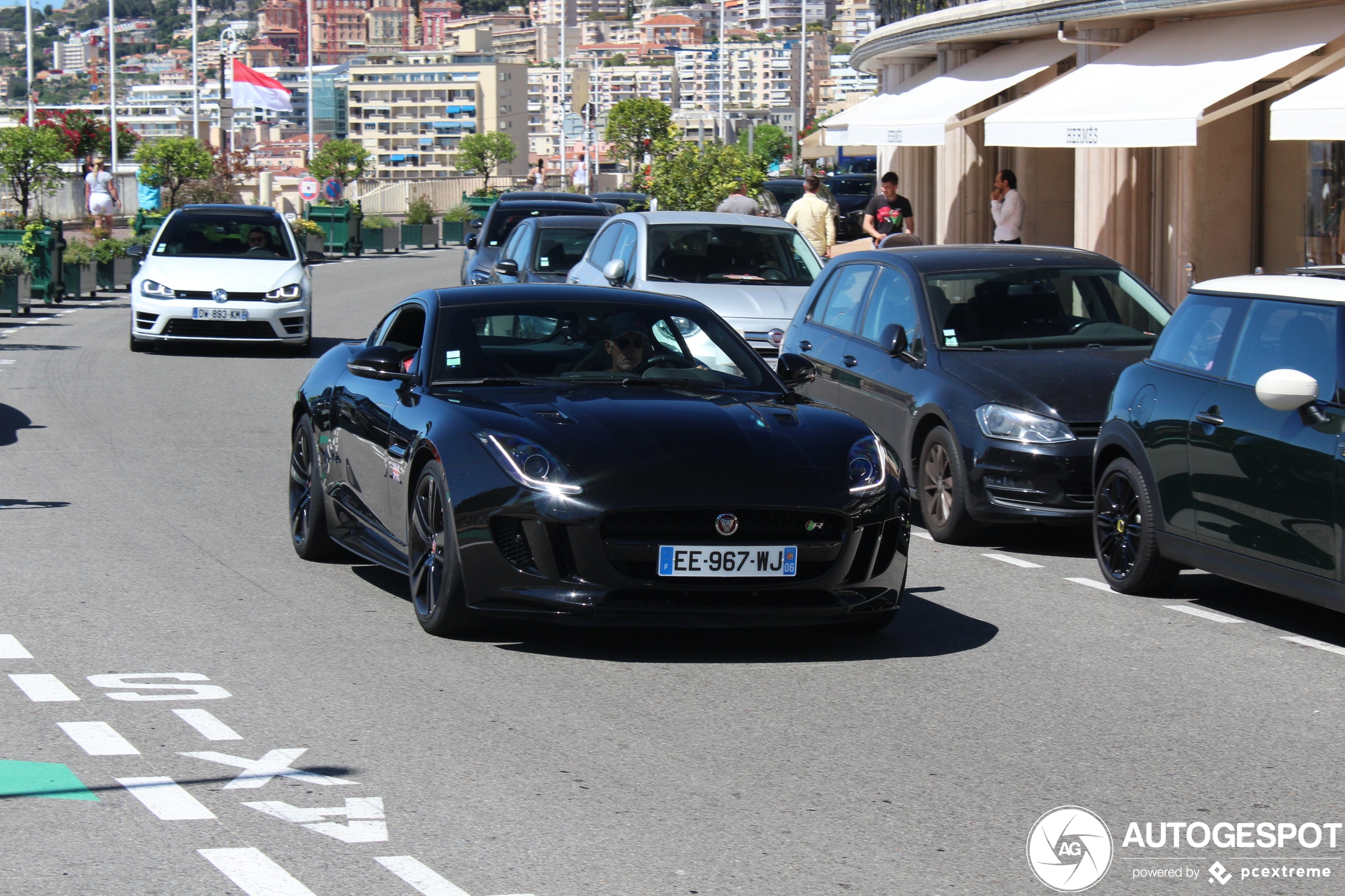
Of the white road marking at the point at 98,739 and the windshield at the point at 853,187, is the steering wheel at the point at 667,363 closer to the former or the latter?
the white road marking at the point at 98,739

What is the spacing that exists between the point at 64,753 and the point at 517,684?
1.62 metres

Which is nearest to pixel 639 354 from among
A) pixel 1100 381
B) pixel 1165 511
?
pixel 1165 511

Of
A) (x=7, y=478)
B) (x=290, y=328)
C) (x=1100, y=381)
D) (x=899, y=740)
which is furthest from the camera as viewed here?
(x=290, y=328)

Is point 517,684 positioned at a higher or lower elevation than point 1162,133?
lower

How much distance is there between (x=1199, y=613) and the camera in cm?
850

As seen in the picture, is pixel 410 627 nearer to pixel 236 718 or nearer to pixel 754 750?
pixel 236 718

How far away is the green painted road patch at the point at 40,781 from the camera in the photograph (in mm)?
5262

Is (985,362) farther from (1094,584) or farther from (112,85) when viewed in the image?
(112,85)

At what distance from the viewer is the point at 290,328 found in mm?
21344

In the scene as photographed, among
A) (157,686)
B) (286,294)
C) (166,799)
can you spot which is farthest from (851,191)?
(166,799)

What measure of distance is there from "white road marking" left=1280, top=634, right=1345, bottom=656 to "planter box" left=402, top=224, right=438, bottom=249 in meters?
47.6

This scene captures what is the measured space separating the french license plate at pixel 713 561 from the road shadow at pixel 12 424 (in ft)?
27.9

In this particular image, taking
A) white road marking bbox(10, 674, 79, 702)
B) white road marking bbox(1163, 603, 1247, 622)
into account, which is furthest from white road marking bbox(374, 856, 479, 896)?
white road marking bbox(1163, 603, 1247, 622)

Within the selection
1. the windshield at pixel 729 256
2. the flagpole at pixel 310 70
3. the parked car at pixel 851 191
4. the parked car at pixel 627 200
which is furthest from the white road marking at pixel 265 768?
the flagpole at pixel 310 70
